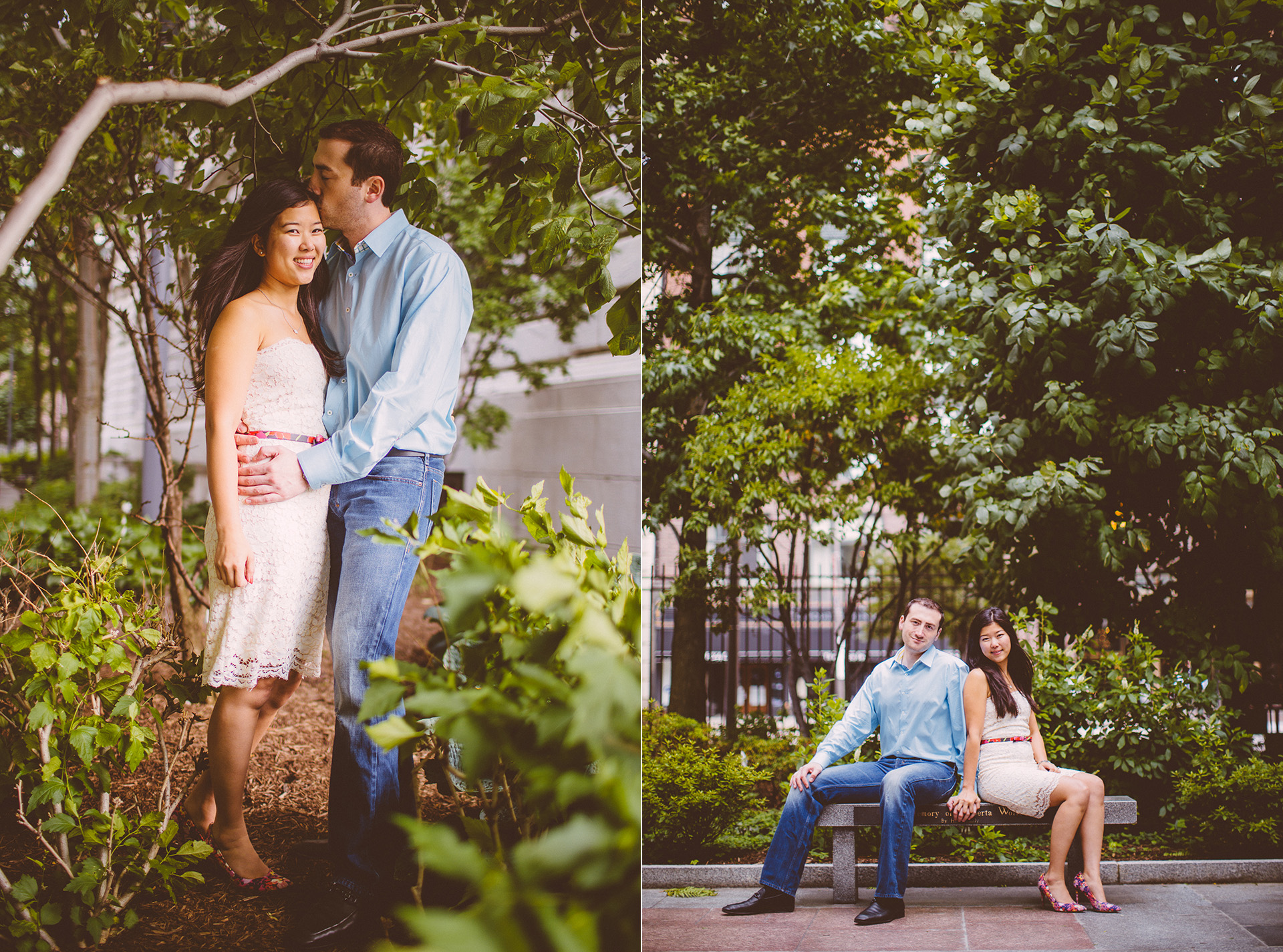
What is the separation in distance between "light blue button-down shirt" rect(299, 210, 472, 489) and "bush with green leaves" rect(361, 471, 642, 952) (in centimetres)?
30

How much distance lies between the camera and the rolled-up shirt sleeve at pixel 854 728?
9.25ft

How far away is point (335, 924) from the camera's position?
158 cm

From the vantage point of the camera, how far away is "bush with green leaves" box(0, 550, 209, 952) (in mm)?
1594

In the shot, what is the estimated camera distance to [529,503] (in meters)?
1.67

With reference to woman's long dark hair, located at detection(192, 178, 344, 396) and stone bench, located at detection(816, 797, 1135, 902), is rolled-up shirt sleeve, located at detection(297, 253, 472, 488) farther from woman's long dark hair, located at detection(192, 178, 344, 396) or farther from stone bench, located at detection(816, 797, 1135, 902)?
stone bench, located at detection(816, 797, 1135, 902)

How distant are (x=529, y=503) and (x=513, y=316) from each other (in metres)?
0.66

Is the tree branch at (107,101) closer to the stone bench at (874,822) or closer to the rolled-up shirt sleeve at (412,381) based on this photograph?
the rolled-up shirt sleeve at (412,381)

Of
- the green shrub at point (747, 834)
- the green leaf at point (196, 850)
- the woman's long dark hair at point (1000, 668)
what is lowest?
the green shrub at point (747, 834)

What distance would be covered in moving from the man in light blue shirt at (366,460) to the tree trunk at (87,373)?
0.52 m

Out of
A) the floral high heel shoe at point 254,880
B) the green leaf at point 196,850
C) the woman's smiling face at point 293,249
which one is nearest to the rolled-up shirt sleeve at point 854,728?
the floral high heel shoe at point 254,880

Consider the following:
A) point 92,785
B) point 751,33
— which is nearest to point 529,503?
point 92,785

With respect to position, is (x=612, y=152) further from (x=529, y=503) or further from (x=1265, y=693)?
(x=1265, y=693)

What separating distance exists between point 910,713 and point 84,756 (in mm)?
2278

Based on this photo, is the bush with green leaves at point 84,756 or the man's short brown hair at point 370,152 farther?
the man's short brown hair at point 370,152
